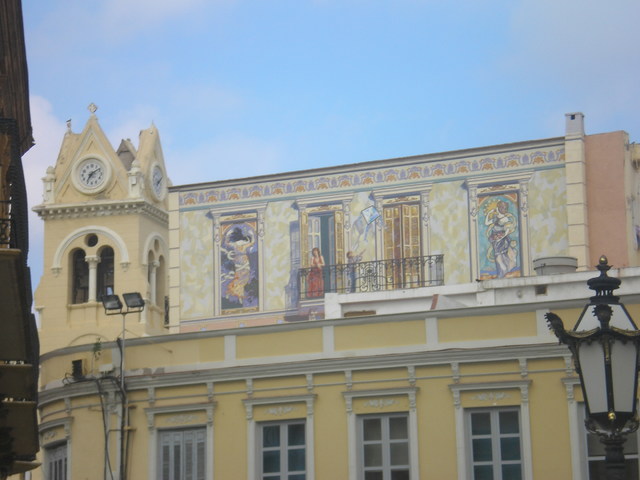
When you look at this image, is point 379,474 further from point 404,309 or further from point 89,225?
point 89,225

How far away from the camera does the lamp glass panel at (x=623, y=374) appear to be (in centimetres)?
1471

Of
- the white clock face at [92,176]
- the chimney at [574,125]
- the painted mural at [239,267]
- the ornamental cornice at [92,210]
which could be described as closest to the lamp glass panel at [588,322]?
the chimney at [574,125]

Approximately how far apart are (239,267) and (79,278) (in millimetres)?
26102

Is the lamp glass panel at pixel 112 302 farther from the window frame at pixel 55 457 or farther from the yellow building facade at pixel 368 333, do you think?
the window frame at pixel 55 457

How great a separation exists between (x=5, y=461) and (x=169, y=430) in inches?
324

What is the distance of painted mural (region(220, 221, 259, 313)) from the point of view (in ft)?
135

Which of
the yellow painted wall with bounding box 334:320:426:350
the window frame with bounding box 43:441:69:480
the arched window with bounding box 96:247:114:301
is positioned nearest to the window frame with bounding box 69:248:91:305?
the arched window with bounding box 96:247:114:301

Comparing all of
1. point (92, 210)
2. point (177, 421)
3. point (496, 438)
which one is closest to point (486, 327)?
point (496, 438)

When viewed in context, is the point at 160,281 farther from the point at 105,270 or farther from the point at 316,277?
the point at 316,277

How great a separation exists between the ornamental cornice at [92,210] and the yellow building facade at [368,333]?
23.5 metres

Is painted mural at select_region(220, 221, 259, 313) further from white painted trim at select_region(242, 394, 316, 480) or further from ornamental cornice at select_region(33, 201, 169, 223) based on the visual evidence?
ornamental cornice at select_region(33, 201, 169, 223)

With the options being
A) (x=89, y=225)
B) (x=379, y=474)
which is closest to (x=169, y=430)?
(x=379, y=474)

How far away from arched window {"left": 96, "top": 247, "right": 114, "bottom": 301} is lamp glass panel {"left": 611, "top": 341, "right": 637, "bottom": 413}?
52.0 m

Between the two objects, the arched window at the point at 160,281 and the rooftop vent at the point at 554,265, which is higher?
the arched window at the point at 160,281
